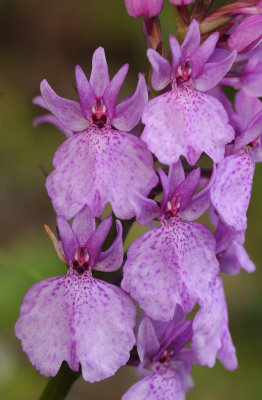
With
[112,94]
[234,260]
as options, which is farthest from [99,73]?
[234,260]

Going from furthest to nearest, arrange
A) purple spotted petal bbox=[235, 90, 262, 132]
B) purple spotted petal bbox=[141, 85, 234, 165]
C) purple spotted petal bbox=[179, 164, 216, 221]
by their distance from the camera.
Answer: purple spotted petal bbox=[235, 90, 262, 132], purple spotted petal bbox=[179, 164, 216, 221], purple spotted petal bbox=[141, 85, 234, 165]

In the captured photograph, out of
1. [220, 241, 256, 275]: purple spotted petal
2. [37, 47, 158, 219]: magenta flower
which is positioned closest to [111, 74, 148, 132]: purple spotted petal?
[37, 47, 158, 219]: magenta flower

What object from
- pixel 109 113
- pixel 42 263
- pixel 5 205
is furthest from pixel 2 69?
pixel 109 113

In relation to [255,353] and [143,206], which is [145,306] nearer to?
[143,206]

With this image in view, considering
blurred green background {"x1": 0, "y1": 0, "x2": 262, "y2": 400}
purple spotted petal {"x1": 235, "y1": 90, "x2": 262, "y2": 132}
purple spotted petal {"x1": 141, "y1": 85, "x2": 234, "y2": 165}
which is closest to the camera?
purple spotted petal {"x1": 141, "y1": 85, "x2": 234, "y2": 165}

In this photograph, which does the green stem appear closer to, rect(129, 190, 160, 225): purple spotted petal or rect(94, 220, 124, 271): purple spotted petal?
rect(94, 220, 124, 271): purple spotted petal

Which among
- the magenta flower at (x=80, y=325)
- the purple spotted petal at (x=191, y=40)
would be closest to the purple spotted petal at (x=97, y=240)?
the magenta flower at (x=80, y=325)
